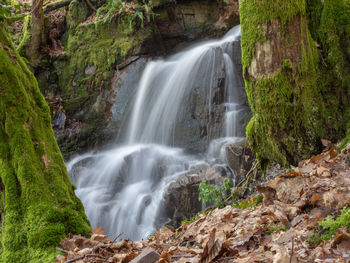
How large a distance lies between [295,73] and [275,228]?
1969mm

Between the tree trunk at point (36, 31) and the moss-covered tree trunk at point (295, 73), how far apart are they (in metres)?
8.98

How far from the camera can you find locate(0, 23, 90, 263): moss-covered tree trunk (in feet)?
8.82

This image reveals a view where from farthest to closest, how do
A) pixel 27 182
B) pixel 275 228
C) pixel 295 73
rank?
1. pixel 295 73
2. pixel 27 182
3. pixel 275 228

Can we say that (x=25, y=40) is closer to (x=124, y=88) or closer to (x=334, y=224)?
(x=124, y=88)

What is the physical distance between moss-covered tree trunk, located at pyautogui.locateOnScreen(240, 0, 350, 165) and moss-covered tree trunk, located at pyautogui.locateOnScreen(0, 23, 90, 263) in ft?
7.85

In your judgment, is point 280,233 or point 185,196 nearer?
point 280,233

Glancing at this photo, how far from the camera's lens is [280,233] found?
2.05 m

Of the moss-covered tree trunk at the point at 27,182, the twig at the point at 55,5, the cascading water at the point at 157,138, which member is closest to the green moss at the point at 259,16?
the moss-covered tree trunk at the point at 27,182

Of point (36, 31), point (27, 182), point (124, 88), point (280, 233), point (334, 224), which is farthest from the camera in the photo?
point (36, 31)

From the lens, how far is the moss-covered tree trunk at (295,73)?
3424 mm

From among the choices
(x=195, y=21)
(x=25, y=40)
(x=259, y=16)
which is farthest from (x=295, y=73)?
(x=25, y=40)

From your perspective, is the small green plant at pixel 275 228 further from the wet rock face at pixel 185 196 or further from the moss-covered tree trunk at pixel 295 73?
the wet rock face at pixel 185 196

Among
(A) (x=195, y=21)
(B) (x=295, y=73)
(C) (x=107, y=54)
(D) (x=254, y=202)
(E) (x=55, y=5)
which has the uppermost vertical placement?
(E) (x=55, y=5)

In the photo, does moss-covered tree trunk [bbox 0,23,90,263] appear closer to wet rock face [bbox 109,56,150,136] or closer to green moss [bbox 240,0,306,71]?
green moss [bbox 240,0,306,71]
